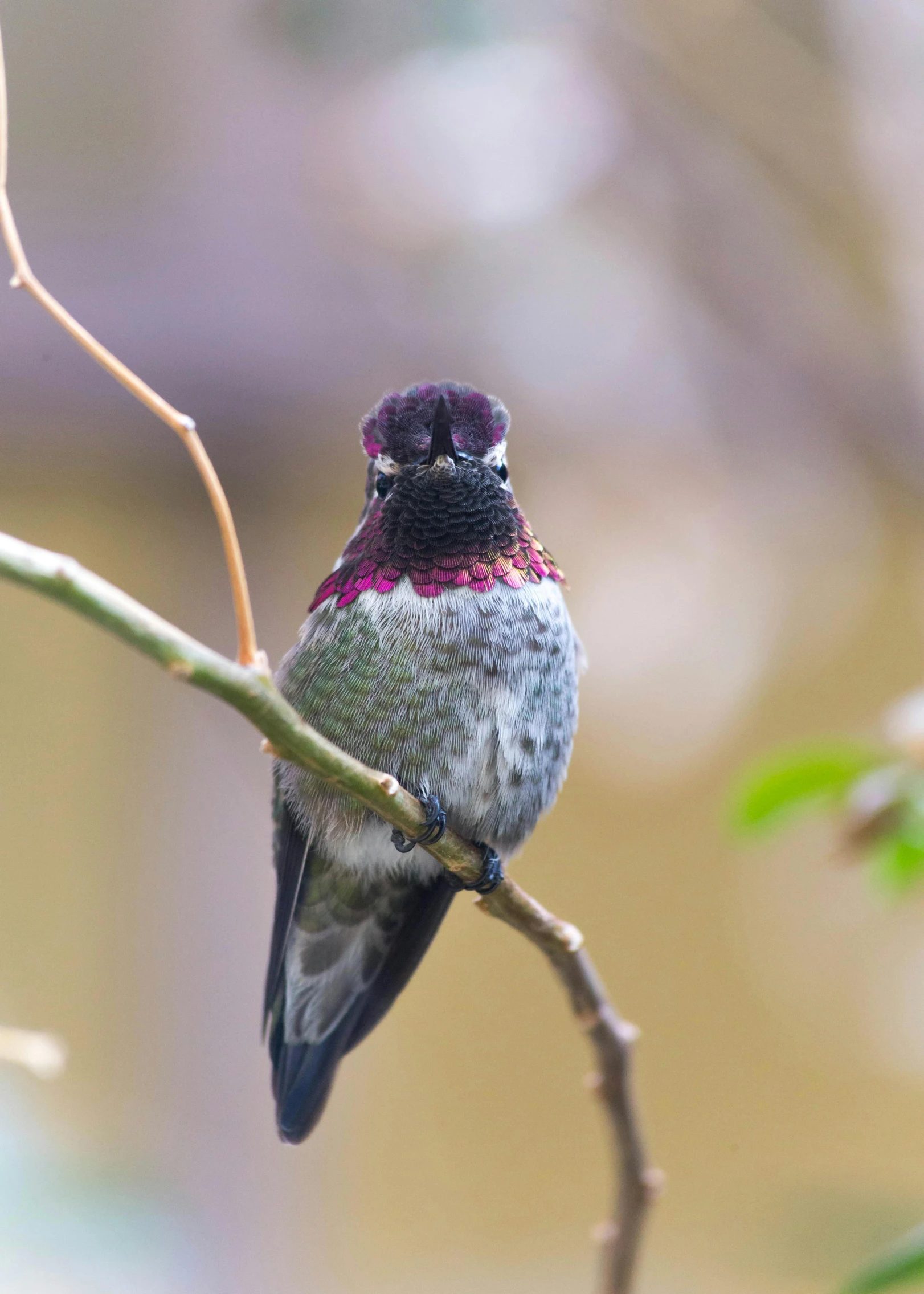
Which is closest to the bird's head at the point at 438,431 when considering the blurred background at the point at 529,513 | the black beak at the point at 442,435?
the black beak at the point at 442,435

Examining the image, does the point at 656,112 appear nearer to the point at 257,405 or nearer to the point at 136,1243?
the point at 257,405

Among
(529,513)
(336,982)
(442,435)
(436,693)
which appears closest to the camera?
(442,435)

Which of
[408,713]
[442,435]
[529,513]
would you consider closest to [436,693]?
[408,713]

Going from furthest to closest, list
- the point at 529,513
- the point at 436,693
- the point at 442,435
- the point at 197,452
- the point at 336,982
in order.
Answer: the point at 529,513, the point at 336,982, the point at 436,693, the point at 442,435, the point at 197,452

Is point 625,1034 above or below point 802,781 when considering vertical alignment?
below

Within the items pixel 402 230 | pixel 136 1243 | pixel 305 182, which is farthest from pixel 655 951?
pixel 305 182

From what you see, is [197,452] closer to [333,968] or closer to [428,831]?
[428,831]

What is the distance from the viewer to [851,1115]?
273 centimetres

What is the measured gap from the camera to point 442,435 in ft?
2.15

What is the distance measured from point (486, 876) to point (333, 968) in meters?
0.27

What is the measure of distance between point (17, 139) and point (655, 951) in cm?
196

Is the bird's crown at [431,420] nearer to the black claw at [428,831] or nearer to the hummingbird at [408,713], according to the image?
the hummingbird at [408,713]

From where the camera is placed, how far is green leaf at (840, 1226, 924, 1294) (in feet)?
2.29

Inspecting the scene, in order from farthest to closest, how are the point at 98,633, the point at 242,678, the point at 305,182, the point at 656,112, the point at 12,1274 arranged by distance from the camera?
the point at 305,182 → the point at 98,633 → the point at 656,112 → the point at 12,1274 → the point at 242,678
